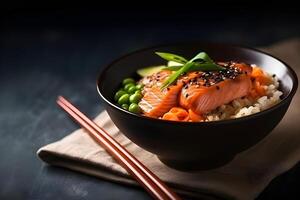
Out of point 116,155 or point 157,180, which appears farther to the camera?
point 116,155

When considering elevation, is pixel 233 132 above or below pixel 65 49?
above

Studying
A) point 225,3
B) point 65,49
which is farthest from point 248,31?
point 65,49

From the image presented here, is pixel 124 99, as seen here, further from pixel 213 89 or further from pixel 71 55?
pixel 71 55

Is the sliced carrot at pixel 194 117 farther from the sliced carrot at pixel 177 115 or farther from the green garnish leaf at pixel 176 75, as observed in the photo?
the green garnish leaf at pixel 176 75

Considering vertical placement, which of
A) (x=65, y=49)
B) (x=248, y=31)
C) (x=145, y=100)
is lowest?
(x=65, y=49)

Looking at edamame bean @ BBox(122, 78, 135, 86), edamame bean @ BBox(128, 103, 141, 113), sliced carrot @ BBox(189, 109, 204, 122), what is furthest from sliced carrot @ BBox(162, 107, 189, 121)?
edamame bean @ BBox(122, 78, 135, 86)

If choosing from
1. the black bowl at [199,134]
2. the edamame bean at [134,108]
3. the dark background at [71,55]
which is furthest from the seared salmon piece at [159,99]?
the dark background at [71,55]

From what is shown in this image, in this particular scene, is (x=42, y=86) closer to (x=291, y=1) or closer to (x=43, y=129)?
(x=43, y=129)
